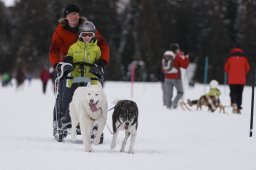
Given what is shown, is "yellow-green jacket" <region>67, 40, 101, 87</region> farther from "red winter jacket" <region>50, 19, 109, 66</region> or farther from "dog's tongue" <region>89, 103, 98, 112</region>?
"dog's tongue" <region>89, 103, 98, 112</region>

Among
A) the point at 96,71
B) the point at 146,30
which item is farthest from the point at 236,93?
the point at 146,30

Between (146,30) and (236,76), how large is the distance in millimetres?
53743

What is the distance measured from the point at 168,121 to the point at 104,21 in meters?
61.2

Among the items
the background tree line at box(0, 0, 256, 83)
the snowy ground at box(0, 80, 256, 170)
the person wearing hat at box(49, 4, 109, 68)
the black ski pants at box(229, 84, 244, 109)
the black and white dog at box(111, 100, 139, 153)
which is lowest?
the snowy ground at box(0, 80, 256, 170)

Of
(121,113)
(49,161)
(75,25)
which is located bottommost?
(49,161)

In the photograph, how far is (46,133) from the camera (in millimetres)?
10984

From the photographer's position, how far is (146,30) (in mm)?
70375

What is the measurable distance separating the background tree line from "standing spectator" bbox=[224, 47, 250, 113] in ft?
160

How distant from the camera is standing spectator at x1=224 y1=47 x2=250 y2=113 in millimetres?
16969

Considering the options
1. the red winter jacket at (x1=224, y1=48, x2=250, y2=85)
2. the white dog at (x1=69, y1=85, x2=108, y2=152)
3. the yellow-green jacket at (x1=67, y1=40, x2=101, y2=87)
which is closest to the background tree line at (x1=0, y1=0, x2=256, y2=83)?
the red winter jacket at (x1=224, y1=48, x2=250, y2=85)

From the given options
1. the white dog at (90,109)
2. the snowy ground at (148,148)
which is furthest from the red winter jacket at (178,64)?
the white dog at (90,109)

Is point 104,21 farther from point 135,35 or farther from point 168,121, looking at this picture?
point 168,121

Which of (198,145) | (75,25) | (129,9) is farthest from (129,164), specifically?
(129,9)

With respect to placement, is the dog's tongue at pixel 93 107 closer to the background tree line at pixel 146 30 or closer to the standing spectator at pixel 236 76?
the standing spectator at pixel 236 76
